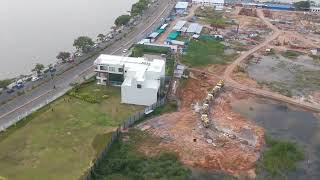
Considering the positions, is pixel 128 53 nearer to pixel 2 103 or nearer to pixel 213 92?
pixel 213 92

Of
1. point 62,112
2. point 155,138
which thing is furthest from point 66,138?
point 155,138

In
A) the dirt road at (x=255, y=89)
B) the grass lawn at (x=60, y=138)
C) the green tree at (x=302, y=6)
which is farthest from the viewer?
the green tree at (x=302, y=6)

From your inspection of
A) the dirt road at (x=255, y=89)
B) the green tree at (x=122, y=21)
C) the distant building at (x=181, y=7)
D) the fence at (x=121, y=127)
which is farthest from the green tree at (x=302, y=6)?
the fence at (x=121, y=127)

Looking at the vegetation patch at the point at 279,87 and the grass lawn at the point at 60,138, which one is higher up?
the vegetation patch at the point at 279,87

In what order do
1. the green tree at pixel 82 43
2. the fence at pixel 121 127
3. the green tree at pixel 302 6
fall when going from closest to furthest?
the fence at pixel 121 127
the green tree at pixel 82 43
the green tree at pixel 302 6

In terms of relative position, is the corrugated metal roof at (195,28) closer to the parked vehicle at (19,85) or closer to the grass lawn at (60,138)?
the grass lawn at (60,138)

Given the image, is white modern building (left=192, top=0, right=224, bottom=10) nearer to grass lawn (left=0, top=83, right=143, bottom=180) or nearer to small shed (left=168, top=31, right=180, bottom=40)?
small shed (left=168, top=31, right=180, bottom=40)

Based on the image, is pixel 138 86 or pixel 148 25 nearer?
pixel 138 86

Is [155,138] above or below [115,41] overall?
below
